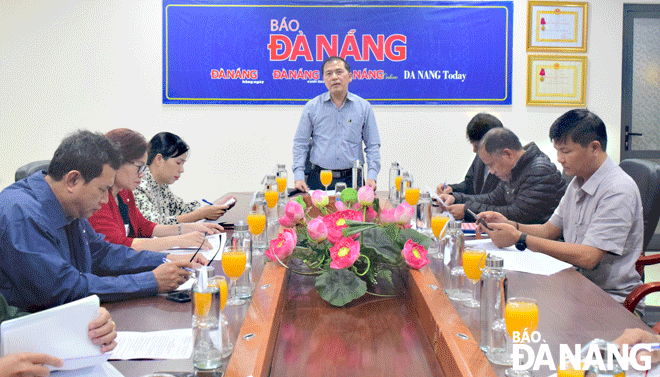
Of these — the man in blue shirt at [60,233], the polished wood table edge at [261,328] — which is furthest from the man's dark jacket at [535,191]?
the man in blue shirt at [60,233]

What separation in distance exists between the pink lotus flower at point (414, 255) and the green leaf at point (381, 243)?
0.03 metres

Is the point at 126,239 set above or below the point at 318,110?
below

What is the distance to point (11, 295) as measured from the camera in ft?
5.03

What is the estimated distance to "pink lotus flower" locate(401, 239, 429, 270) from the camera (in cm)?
166

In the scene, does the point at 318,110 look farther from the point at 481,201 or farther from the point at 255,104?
the point at 481,201

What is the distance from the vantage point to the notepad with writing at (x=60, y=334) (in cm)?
110

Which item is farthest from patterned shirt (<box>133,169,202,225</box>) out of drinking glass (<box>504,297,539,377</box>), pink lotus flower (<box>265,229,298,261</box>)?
drinking glass (<box>504,297,539,377</box>)

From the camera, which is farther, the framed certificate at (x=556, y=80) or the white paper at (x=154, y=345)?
the framed certificate at (x=556, y=80)

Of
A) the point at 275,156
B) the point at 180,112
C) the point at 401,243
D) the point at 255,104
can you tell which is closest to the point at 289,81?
the point at 255,104

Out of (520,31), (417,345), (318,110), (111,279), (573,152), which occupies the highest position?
(520,31)

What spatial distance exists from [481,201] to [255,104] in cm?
237

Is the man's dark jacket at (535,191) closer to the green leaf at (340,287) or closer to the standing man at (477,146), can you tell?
the standing man at (477,146)

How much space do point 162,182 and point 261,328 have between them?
1970 millimetres

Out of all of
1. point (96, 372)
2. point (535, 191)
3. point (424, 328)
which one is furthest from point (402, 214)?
point (535, 191)
